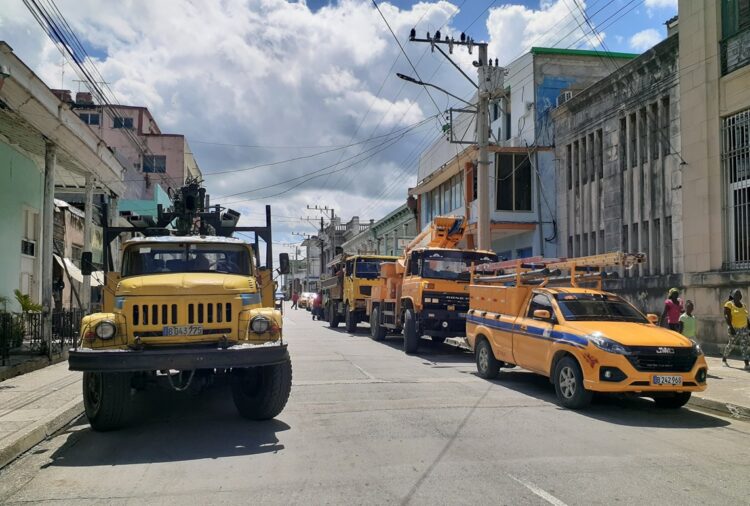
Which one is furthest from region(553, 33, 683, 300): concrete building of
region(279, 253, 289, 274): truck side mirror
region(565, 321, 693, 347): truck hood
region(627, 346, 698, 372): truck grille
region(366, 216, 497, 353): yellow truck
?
region(279, 253, 289, 274): truck side mirror

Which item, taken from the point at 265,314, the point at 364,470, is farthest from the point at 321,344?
the point at 364,470

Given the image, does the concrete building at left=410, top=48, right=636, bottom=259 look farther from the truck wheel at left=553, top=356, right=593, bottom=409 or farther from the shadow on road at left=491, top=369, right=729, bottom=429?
the truck wheel at left=553, top=356, right=593, bottom=409

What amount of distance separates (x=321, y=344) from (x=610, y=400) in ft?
35.2

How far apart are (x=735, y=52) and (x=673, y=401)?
9977 mm

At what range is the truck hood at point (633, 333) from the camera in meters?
8.66

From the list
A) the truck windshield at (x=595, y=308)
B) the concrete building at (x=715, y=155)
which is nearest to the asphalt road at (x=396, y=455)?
the truck windshield at (x=595, y=308)

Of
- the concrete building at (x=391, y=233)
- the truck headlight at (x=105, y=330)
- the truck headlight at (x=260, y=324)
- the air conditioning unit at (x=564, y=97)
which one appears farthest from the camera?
the concrete building at (x=391, y=233)

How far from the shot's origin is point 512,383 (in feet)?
37.7

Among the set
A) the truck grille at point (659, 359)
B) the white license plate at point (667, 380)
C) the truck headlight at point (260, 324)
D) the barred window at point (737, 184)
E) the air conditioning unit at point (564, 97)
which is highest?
the air conditioning unit at point (564, 97)

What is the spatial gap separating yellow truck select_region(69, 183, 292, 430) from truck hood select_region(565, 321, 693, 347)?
14.4ft

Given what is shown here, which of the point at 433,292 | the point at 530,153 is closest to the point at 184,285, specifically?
the point at 433,292

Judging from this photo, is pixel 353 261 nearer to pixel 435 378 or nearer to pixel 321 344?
pixel 321 344

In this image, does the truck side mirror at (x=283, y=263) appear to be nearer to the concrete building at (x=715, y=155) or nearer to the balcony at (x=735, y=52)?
the concrete building at (x=715, y=155)

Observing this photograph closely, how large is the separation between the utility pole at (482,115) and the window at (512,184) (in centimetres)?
530
